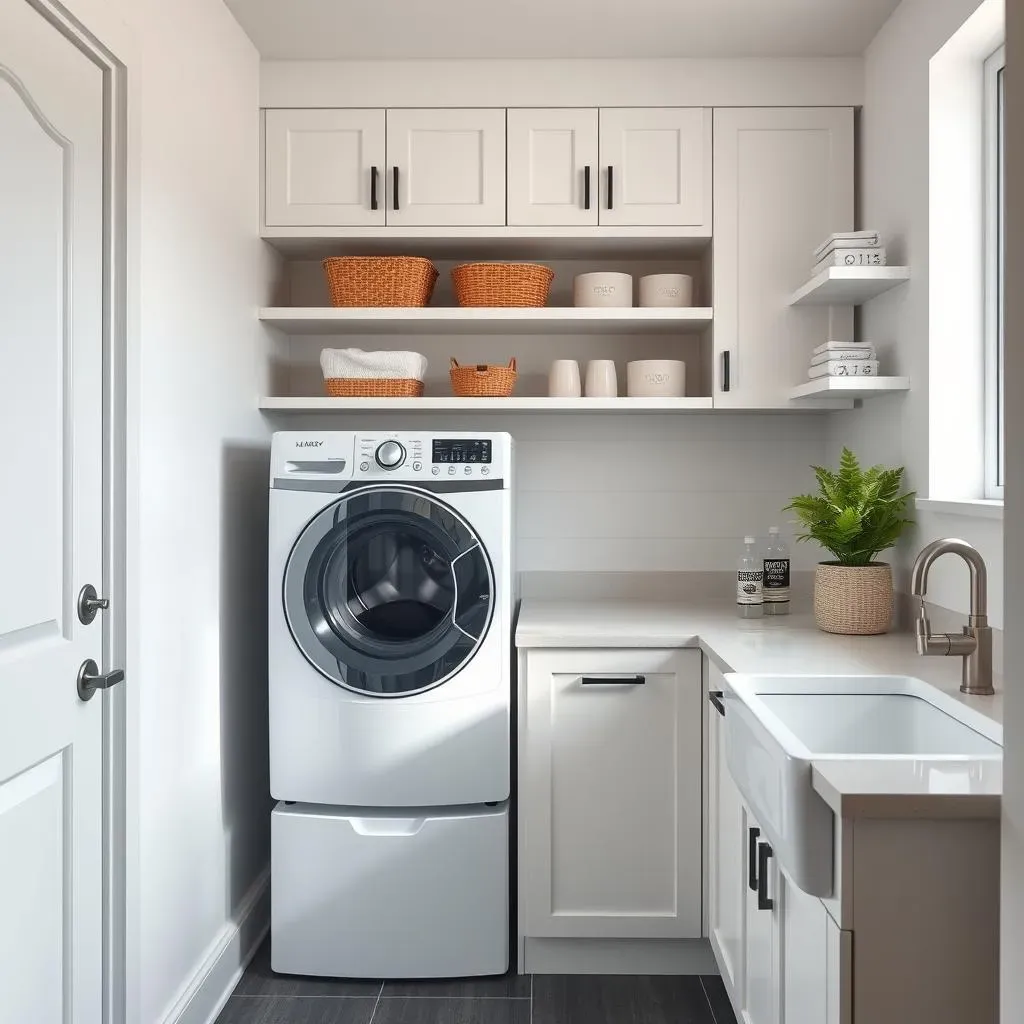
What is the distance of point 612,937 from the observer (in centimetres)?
241

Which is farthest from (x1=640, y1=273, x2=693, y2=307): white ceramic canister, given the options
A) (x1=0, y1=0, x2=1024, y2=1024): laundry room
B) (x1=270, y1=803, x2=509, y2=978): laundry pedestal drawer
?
(x1=270, y1=803, x2=509, y2=978): laundry pedestal drawer

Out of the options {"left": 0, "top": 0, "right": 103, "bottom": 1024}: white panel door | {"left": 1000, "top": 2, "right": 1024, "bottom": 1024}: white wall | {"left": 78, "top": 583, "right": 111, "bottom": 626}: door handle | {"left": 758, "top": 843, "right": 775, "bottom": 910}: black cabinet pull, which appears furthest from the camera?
{"left": 78, "top": 583, "right": 111, "bottom": 626}: door handle

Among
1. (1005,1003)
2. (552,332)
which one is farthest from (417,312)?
(1005,1003)

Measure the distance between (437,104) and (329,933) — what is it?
2292mm

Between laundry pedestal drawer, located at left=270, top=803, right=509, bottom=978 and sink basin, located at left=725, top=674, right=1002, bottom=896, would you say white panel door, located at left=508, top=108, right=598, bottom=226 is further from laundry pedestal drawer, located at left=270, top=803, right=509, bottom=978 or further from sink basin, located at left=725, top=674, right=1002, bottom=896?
laundry pedestal drawer, located at left=270, top=803, right=509, bottom=978

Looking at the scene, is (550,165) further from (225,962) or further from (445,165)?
(225,962)

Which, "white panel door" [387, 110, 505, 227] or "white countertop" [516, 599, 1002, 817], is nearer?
"white countertop" [516, 599, 1002, 817]

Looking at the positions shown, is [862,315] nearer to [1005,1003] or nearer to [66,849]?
[1005,1003]

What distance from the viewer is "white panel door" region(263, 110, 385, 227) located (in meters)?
2.73

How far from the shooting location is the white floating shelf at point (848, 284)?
2.41 m

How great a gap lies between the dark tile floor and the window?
A: 146 cm

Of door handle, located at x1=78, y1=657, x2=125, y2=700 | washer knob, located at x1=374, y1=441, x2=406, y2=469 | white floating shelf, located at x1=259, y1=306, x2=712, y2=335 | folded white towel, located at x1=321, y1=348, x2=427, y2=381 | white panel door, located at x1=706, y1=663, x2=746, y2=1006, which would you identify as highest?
white floating shelf, located at x1=259, y1=306, x2=712, y2=335

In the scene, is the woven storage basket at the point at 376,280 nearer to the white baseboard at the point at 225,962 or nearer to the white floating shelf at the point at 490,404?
the white floating shelf at the point at 490,404

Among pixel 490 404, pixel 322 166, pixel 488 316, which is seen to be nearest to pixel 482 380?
pixel 490 404
